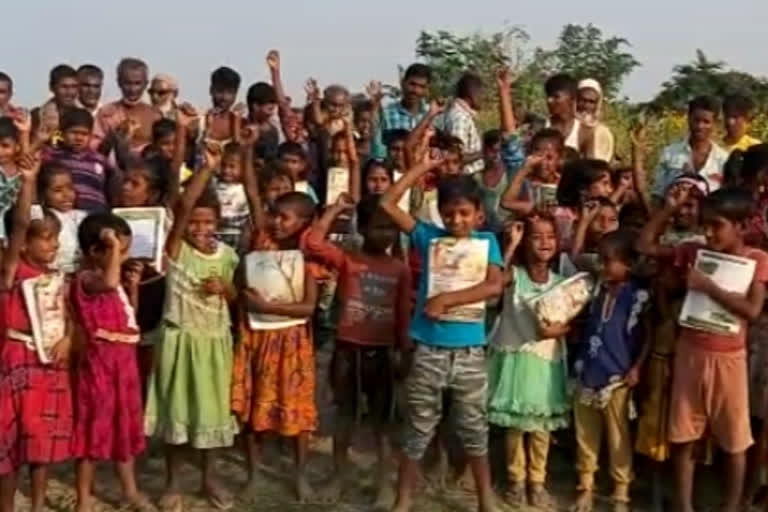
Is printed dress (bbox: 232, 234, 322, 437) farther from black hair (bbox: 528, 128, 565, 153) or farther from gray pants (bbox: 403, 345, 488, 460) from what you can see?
black hair (bbox: 528, 128, 565, 153)

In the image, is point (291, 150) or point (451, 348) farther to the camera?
point (291, 150)

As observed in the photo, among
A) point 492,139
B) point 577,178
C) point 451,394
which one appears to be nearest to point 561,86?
point 492,139

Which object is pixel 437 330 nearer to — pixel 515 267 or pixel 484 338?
pixel 484 338

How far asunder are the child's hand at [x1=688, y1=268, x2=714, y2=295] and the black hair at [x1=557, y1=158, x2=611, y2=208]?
998mm

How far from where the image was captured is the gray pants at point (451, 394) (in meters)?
5.77

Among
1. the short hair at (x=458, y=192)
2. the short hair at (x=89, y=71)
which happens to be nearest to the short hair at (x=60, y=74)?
the short hair at (x=89, y=71)

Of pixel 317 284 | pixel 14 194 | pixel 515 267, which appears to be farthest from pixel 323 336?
pixel 14 194

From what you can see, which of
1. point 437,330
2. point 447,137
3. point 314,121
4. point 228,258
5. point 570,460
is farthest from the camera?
point 314,121

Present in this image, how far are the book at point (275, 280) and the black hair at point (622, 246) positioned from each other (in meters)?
1.40

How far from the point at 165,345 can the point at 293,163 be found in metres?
1.48

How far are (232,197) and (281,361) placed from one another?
1153 millimetres

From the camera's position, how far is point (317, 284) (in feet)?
20.4

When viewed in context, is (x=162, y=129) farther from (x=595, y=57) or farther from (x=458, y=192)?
(x=595, y=57)

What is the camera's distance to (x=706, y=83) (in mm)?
22938
